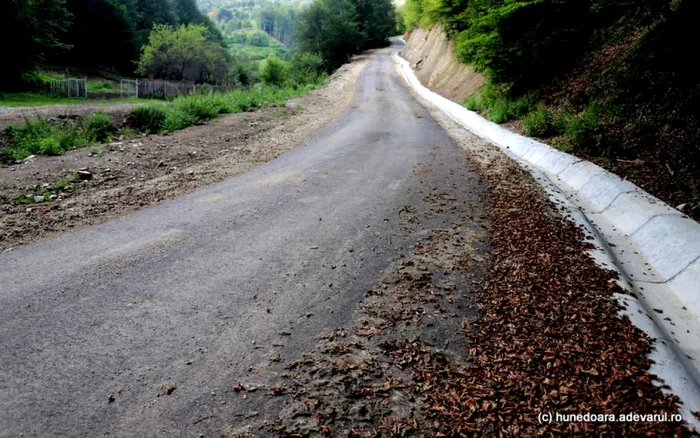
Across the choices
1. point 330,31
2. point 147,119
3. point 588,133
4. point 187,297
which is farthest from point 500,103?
point 330,31

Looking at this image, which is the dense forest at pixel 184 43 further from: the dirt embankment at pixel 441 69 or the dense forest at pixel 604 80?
the dense forest at pixel 604 80

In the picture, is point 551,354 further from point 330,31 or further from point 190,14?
point 190,14

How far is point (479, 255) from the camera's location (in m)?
4.88

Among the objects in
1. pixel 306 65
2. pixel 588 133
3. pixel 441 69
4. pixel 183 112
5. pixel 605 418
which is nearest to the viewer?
pixel 605 418

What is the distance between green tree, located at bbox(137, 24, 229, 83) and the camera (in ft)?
153

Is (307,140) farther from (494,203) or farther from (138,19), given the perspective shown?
(138,19)

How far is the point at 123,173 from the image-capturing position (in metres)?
7.87

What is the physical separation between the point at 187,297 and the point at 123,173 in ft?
16.6

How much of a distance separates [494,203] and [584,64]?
7713mm

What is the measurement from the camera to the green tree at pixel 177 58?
4662 cm

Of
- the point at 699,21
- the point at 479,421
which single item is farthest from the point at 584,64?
the point at 479,421

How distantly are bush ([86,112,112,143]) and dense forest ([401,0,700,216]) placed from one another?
1092 cm

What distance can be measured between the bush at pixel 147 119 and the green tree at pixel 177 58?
40062 mm

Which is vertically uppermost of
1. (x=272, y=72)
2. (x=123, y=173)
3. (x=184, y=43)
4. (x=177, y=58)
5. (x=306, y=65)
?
(x=184, y=43)
